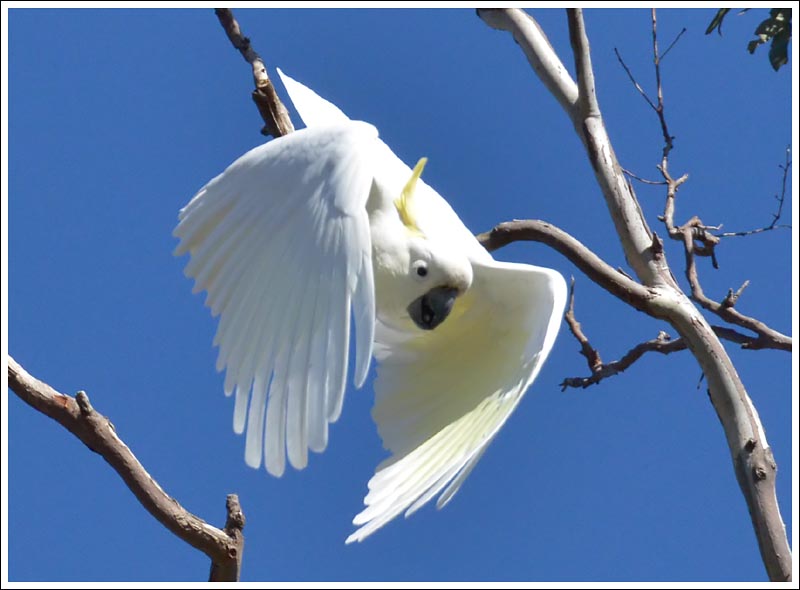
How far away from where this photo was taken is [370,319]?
2211 millimetres

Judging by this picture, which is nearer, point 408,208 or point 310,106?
point 408,208

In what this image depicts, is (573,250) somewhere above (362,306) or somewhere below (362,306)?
above

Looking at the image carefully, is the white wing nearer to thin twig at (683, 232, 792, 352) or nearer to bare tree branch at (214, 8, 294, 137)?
bare tree branch at (214, 8, 294, 137)

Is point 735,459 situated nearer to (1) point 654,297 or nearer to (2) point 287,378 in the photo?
(1) point 654,297

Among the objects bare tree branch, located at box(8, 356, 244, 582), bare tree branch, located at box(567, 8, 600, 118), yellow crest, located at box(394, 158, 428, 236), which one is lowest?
bare tree branch, located at box(8, 356, 244, 582)

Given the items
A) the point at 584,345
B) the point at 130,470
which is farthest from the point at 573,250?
the point at 130,470

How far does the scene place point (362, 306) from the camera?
2.25m

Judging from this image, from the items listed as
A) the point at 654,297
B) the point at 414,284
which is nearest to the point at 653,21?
the point at 654,297

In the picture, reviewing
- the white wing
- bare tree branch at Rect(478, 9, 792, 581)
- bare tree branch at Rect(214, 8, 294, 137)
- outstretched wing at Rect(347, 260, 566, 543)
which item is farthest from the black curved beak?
bare tree branch at Rect(214, 8, 294, 137)

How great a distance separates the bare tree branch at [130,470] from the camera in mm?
2416

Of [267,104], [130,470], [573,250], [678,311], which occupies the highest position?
[267,104]

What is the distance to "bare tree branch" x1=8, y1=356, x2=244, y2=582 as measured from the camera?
242 centimetres

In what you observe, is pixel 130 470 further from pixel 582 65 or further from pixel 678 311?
pixel 582 65

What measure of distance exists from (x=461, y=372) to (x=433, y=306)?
25 centimetres
